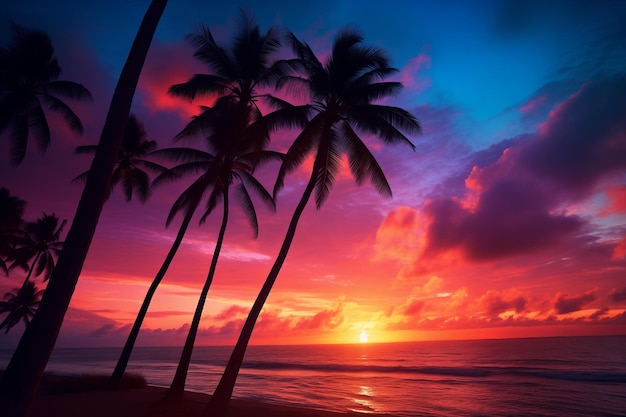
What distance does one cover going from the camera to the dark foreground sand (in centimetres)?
950

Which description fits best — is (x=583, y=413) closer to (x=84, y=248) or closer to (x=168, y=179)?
(x=84, y=248)

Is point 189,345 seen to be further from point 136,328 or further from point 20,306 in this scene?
point 20,306

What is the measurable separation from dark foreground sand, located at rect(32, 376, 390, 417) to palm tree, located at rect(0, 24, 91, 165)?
1204 centimetres

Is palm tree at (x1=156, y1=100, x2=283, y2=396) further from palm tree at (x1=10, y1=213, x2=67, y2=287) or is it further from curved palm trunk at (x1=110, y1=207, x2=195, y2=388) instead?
palm tree at (x1=10, y1=213, x2=67, y2=287)

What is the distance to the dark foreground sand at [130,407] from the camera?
950 centimetres

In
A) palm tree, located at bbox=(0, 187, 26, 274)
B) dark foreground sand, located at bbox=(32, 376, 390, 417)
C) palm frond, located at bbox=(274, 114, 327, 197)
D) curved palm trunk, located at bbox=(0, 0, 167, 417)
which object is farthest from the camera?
palm tree, located at bbox=(0, 187, 26, 274)

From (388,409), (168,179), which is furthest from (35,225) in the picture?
(388,409)

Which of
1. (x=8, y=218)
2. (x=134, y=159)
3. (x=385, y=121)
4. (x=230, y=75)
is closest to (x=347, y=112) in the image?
(x=385, y=121)

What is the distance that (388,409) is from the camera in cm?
1520

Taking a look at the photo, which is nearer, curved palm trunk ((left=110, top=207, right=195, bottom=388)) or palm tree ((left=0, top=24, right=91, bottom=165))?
curved palm trunk ((left=110, top=207, right=195, bottom=388))

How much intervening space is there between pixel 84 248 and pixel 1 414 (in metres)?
1.98

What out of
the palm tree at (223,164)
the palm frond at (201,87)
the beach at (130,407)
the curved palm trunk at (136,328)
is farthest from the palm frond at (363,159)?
the beach at (130,407)

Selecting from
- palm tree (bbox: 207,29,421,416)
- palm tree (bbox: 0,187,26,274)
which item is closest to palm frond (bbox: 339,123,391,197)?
palm tree (bbox: 207,29,421,416)

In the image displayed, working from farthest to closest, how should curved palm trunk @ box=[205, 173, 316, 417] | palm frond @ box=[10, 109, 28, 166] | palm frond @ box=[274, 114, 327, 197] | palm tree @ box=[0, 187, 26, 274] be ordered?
palm tree @ box=[0, 187, 26, 274]
palm frond @ box=[10, 109, 28, 166]
palm frond @ box=[274, 114, 327, 197]
curved palm trunk @ box=[205, 173, 316, 417]
